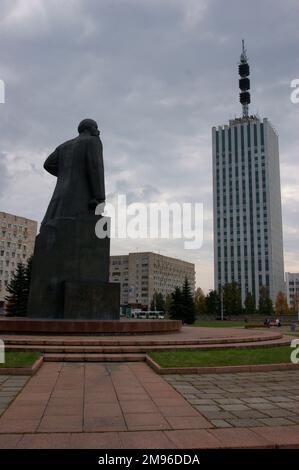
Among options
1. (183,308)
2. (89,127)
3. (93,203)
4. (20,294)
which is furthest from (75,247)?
(183,308)

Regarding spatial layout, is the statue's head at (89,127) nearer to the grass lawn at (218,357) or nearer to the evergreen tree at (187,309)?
the grass lawn at (218,357)

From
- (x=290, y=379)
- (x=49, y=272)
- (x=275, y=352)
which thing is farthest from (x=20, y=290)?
(x=290, y=379)

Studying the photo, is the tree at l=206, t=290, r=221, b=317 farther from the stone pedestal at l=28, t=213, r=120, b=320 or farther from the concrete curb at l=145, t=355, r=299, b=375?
the concrete curb at l=145, t=355, r=299, b=375

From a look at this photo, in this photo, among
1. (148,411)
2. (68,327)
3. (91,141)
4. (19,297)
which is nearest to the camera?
(148,411)

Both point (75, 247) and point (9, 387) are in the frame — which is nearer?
point (9, 387)

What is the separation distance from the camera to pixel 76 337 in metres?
13.0

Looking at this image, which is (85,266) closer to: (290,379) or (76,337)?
(76,337)

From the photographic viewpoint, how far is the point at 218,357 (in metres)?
10.9

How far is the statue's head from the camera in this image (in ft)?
58.2

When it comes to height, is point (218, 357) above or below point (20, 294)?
below

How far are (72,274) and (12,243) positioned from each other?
6519 centimetres

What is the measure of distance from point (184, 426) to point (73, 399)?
218 cm

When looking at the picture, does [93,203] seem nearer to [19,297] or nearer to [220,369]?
[220,369]

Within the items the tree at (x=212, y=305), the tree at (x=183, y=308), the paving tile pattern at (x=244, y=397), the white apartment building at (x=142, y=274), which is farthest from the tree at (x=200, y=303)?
the paving tile pattern at (x=244, y=397)
